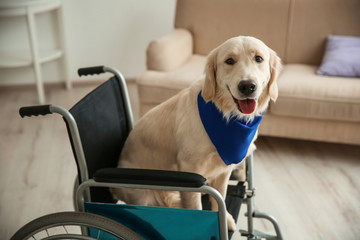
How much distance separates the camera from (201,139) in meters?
1.41

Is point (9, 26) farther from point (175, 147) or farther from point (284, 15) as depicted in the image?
point (175, 147)

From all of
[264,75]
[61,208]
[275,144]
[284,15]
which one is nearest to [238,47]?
[264,75]

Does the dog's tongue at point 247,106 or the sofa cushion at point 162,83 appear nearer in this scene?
the dog's tongue at point 247,106

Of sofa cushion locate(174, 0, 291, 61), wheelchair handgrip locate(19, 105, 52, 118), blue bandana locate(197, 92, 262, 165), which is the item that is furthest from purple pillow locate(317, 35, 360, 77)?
wheelchair handgrip locate(19, 105, 52, 118)

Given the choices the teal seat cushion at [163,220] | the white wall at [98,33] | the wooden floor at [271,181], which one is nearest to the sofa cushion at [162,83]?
the wooden floor at [271,181]

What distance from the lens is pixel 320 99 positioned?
2492 mm

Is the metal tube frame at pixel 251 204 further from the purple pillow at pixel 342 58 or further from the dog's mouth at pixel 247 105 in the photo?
the purple pillow at pixel 342 58

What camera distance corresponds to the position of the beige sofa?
2.53m

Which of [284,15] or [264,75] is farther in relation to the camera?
[284,15]

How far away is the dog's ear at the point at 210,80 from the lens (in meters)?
1.38

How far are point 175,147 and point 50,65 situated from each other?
281cm

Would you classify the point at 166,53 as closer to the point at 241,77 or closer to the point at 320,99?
the point at 320,99

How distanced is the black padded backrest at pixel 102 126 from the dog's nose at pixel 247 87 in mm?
491

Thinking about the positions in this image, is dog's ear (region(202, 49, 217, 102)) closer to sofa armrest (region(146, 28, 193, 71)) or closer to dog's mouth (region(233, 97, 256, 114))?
dog's mouth (region(233, 97, 256, 114))
